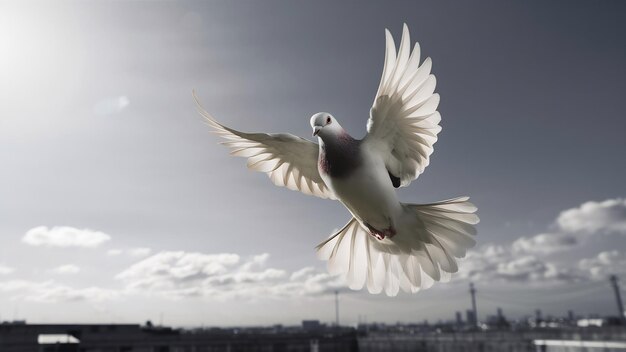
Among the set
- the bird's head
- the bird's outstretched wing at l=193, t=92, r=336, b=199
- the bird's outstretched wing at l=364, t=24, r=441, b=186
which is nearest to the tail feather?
the bird's outstretched wing at l=364, t=24, r=441, b=186

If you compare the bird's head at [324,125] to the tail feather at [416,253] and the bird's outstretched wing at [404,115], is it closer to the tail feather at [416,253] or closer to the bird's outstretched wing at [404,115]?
the bird's outstretched wing at [404,115]

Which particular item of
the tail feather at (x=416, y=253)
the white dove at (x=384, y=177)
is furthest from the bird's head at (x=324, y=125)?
the tail feather at (x=416, y=253)

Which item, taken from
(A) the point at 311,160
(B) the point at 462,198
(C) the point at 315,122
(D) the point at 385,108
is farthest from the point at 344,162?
(B) the point at 462,198

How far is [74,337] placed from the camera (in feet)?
68.6

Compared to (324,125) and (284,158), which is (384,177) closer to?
(324,125)

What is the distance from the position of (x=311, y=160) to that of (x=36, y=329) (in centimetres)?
2268

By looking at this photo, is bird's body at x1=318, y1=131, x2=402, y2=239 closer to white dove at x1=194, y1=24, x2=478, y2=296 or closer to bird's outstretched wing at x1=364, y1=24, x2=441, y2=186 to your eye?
white dove at x1=194, y1=24, x2=478, y2=296

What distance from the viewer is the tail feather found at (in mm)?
2807

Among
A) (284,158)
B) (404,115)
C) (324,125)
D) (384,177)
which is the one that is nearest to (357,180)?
(384,177)

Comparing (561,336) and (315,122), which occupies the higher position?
(315,122)

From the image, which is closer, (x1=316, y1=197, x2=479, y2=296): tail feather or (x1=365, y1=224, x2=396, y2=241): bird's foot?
(x1=365, y1=224, x2=396, y2=241): bird's foot

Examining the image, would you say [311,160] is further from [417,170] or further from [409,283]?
[409,283]

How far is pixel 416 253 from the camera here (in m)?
2.95

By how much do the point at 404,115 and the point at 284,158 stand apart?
36.6 inches
